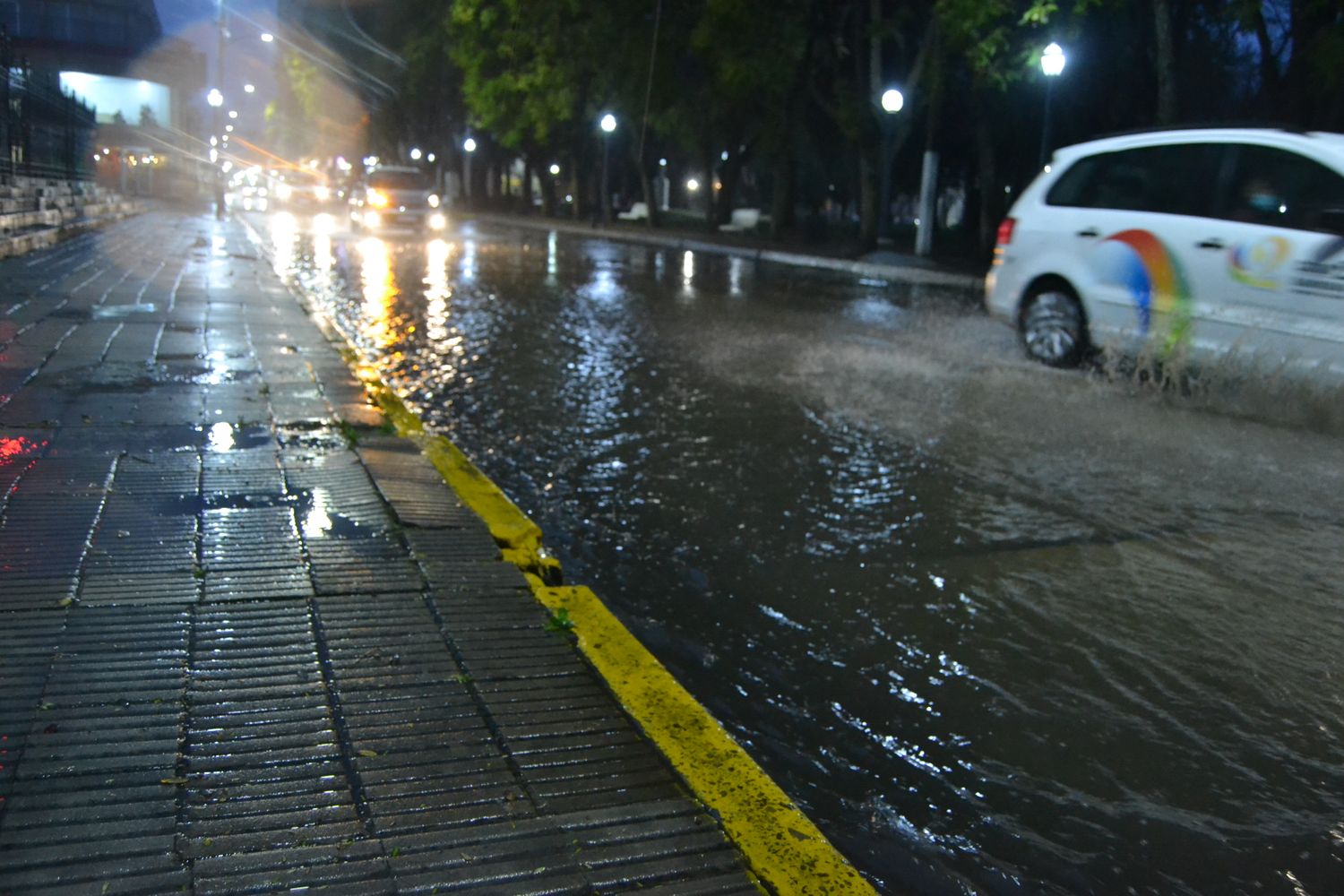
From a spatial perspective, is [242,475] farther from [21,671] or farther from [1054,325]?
[1054,325]

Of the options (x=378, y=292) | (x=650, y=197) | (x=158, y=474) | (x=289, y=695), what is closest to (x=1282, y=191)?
(x=158, y=474)

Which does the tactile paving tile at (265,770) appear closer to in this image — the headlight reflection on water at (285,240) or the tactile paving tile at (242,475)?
the tactile paving tile at (242,475)

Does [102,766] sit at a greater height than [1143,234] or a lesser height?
lesser

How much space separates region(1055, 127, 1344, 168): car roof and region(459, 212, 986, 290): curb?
1245 cm

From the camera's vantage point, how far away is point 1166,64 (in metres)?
17.9

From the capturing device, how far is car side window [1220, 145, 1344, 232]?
Result: 8.10 metres

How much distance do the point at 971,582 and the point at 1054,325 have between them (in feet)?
18.4

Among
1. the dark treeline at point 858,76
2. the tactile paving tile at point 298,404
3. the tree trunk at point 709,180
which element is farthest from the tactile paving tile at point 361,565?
the tree trunk at point 709,180

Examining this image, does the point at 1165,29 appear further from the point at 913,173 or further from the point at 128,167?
the point at 128,167

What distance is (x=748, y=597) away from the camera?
503 cm

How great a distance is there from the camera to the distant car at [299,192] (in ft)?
193

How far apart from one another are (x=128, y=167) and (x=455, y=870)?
51200 millimetres

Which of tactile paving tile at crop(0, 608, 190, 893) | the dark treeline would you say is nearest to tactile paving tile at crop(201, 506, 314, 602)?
tactile paving tile at crop(0, 608, 190, 893)

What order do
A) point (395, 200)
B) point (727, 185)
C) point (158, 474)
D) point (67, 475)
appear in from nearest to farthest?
point (67, 475) → point (158, 474) → point (395, 200) → point (727, 185)
